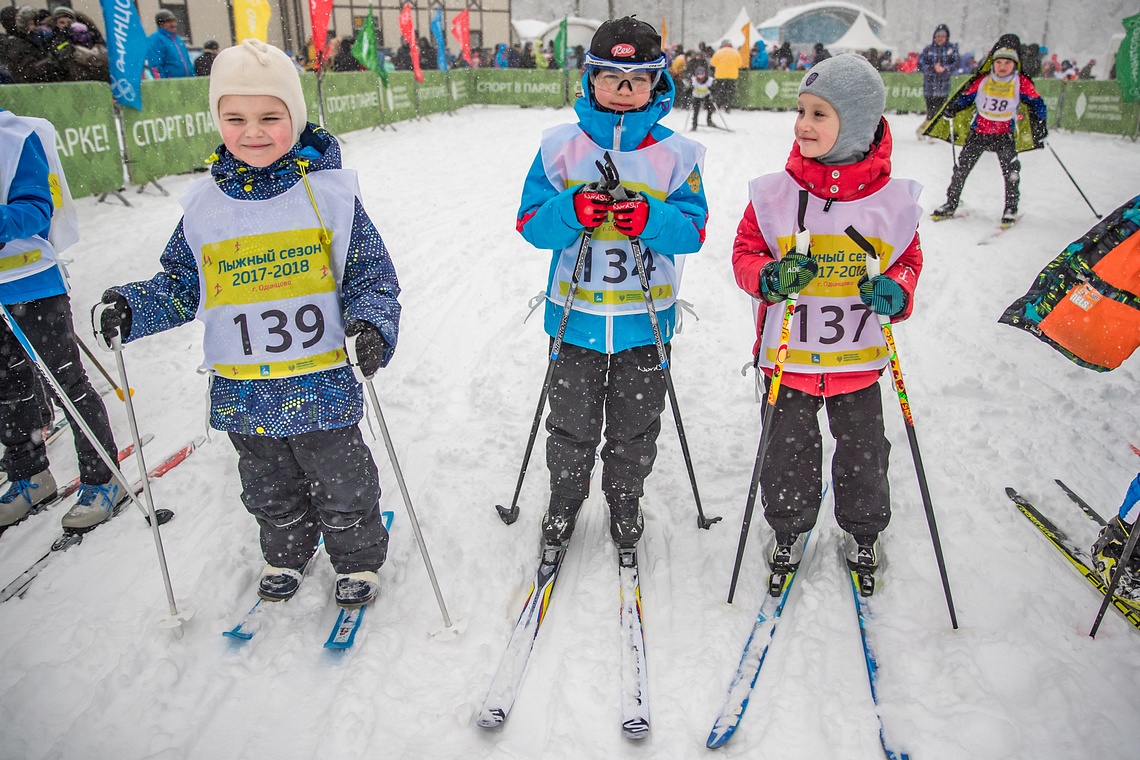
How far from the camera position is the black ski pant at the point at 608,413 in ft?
9.59

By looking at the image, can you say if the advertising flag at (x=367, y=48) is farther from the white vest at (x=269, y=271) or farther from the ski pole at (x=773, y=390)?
the ski pole at (x=773, y=390)

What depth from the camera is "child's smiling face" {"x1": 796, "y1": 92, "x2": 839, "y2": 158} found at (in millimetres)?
2467

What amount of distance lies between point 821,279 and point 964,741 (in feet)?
5.53

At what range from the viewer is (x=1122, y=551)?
262 cm

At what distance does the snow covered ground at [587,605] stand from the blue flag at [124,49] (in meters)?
5.30

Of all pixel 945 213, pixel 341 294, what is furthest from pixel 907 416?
pixel 945 213

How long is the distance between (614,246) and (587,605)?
152 cm

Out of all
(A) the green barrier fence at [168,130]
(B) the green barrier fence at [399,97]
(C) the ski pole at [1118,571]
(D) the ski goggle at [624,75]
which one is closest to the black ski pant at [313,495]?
(D) the ski goggle at [624,75]

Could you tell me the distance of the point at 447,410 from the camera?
14.7ft

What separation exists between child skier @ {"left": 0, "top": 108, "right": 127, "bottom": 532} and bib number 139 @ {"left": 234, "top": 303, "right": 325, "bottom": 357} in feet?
4.13

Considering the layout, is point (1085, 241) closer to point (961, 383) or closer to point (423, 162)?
point (961, 383)

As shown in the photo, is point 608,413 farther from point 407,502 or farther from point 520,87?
point 520,87

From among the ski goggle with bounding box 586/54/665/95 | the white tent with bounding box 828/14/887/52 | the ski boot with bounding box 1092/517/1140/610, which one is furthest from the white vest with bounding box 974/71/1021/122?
the white tent with bounding box 828/14/887/52

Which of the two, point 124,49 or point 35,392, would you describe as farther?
point 124,49
